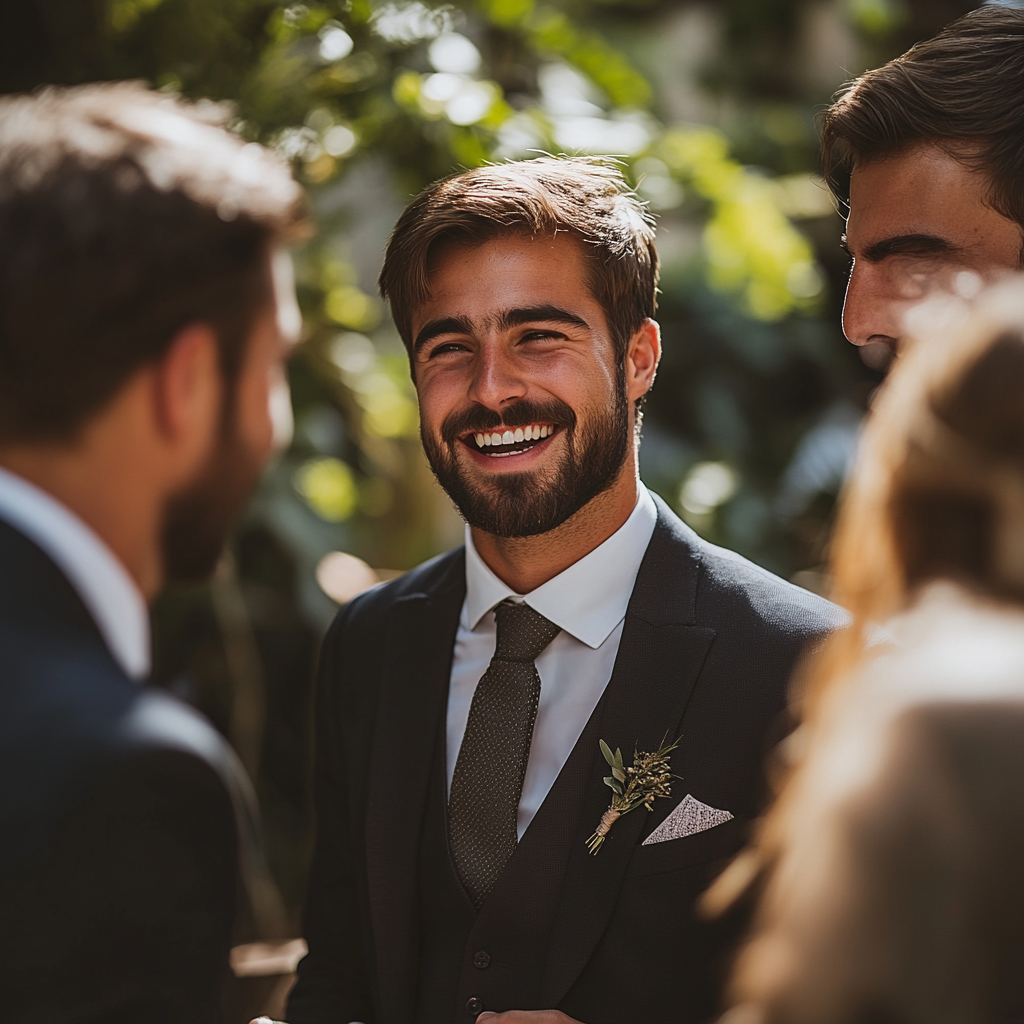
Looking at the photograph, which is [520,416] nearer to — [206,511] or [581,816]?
[581,816]

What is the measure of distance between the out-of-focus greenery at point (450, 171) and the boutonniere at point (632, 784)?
1.77ft

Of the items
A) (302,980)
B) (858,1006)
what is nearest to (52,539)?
(858,1006)

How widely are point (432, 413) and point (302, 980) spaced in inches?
49.6

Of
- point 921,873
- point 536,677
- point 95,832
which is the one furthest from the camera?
point 536,677

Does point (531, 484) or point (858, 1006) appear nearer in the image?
point (858, 1006)

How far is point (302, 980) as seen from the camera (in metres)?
2.24

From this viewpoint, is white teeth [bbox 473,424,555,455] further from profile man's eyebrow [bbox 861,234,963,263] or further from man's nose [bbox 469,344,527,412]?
profile man's eyebrow [bbox 861,234,963,263]

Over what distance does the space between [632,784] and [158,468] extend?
108cm

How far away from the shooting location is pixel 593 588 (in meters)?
2.15

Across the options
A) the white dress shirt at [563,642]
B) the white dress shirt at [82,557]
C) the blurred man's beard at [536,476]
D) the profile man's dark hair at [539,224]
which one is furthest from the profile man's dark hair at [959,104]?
the white dress shirt at [82,557]

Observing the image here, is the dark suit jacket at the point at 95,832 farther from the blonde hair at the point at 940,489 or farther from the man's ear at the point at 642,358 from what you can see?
the man's ear at the point at 642,358

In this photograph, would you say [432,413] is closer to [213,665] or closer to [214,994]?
[214,994]

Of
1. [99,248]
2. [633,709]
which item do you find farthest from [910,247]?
[99,248]

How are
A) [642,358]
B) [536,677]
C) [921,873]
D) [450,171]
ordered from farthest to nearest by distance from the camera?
[450,171]
[642,358]
[536,677]
[921,873]
